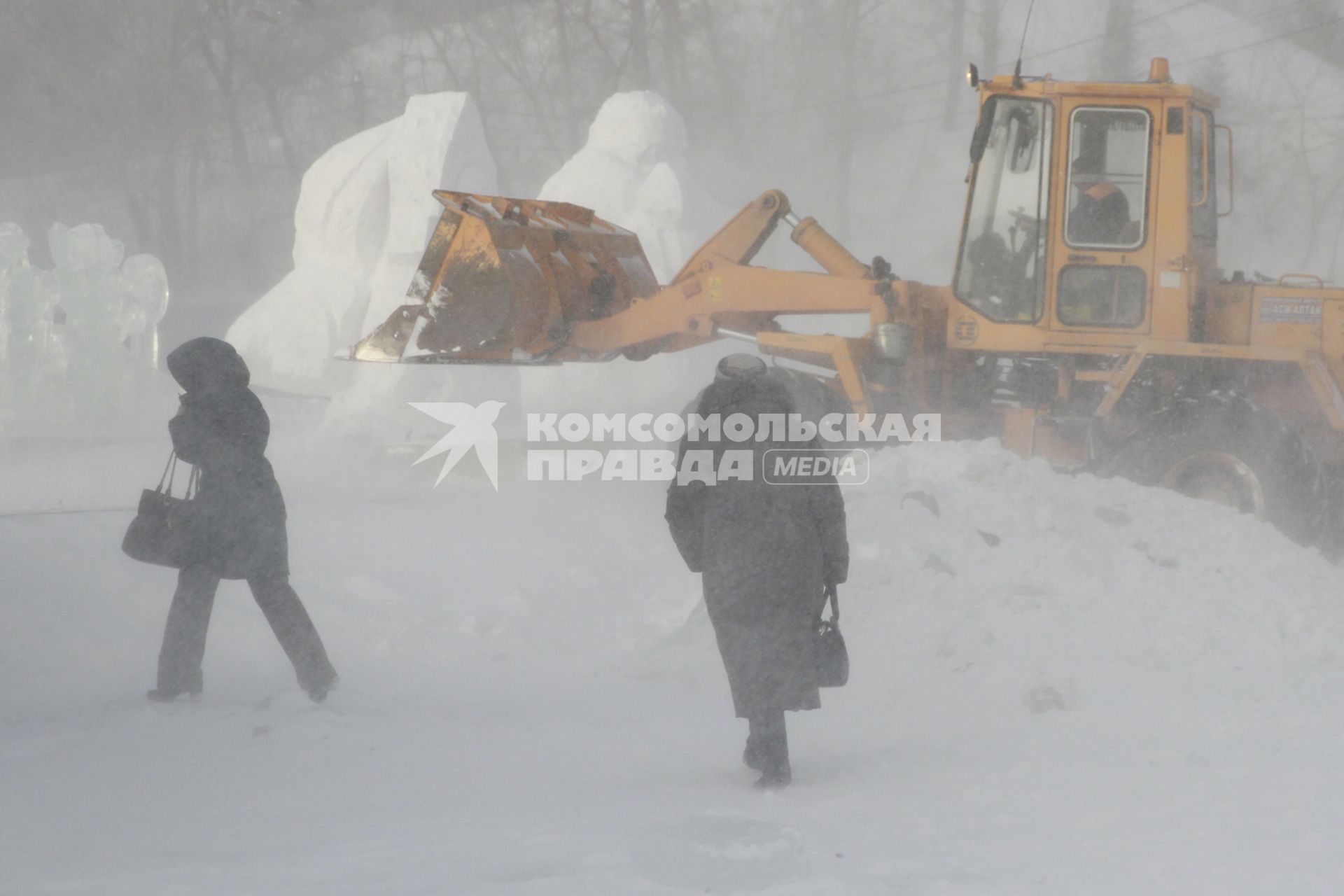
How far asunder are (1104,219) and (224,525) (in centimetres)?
521

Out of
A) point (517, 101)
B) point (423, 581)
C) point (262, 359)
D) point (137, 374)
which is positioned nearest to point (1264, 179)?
point (517, 101)

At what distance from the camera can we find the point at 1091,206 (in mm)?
7188

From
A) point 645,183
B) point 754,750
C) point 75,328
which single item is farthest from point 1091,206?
point 75,328

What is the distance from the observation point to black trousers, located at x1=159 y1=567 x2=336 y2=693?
4688 millimetres

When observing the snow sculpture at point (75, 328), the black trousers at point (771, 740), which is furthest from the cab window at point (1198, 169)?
the snow sculpture at point (75, 328)

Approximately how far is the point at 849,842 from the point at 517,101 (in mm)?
26278

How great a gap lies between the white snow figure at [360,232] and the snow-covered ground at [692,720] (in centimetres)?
869

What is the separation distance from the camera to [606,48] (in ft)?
88.0

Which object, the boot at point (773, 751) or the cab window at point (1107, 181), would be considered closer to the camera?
the boot at point (773, 751)

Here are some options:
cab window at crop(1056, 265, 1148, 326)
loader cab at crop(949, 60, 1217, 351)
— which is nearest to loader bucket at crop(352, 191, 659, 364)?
loader cab at crop(949, 60, 1217, 351)

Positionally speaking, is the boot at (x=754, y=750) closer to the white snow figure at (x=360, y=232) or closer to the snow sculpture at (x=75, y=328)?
the snow sculpture at (x=75, y=328)

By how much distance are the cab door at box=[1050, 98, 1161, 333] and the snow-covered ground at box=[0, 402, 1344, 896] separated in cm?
127

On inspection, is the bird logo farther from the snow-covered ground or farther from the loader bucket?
the loader bucket

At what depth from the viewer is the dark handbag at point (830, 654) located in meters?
3.87
